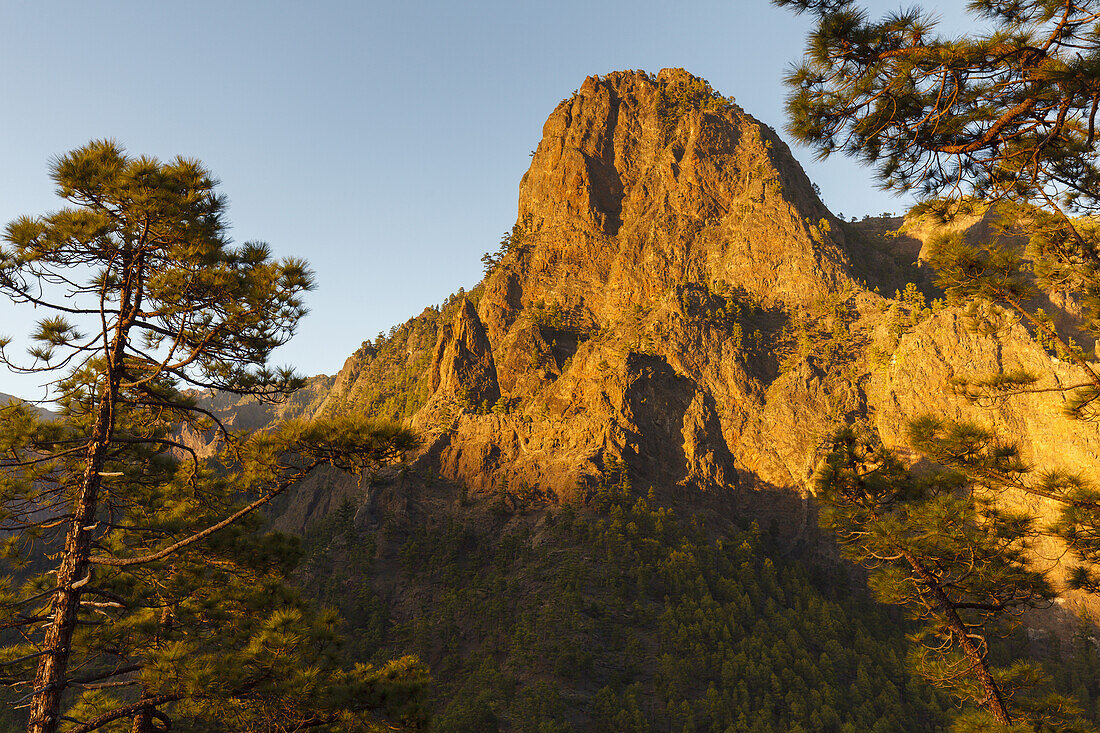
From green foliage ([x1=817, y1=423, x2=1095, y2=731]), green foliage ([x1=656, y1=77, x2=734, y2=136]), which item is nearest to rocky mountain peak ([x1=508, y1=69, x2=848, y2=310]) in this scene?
green foliage ([x1=656, y1=77, x2=734, y2=136])

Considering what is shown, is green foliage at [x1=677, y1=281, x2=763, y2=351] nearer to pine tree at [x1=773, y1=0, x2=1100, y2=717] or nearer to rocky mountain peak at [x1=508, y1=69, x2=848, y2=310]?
rocky mountain peak at [x1=508, y1=69, x2=848, y2=310]

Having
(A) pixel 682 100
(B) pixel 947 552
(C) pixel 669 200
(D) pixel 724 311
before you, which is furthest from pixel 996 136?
(A) pixel 682 100

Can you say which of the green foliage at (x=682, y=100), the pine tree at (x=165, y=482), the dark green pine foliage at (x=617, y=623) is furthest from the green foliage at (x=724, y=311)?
the pine tree at (x=165, y=482)

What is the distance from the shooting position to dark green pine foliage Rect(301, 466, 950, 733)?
44312 millimetres

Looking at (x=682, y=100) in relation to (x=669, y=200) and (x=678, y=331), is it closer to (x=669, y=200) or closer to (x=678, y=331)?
(x=669, y=200)

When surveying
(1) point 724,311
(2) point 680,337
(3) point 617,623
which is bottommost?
(3) point 617,623

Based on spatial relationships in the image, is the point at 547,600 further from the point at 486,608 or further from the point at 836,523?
the point at 836,523

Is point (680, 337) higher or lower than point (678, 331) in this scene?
lower

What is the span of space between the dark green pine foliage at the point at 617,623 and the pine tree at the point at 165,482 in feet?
108

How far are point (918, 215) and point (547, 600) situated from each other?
51894mm

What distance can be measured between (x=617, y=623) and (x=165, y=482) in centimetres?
4878

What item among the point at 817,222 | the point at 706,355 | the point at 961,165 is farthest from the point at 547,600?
the point at 817,222

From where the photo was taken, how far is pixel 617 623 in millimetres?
53719

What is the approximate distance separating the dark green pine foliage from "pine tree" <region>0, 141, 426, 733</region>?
32.9m
